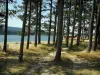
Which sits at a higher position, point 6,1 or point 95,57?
point 6,1

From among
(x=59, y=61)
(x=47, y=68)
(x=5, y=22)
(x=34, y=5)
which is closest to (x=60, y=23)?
(x=59, y=61)

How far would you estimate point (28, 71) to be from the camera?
1661cm

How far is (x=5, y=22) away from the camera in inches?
1139

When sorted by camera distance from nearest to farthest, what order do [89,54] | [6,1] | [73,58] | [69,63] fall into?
[69,63]
[73,58]
[89,54]
[6,1]

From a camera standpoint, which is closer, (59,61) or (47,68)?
(47,68)

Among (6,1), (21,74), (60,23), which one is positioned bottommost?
(21,74)

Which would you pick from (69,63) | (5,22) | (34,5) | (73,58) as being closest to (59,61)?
(69,63)

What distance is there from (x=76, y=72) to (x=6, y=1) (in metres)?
16.2

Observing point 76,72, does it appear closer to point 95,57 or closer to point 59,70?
point 59,70

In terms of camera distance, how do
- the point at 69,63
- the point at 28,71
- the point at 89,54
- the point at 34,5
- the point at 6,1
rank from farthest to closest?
the point at 34,5 < the point at 6,1 < the point at 89,54 < the point at 69,63 < the point at 28,71

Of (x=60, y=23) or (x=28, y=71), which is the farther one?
(x=60, y=23)

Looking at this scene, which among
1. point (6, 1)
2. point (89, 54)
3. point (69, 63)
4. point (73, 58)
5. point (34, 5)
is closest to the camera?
point (69, 63)

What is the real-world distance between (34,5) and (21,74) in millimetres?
25412

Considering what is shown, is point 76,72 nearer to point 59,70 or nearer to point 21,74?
point 59,70
